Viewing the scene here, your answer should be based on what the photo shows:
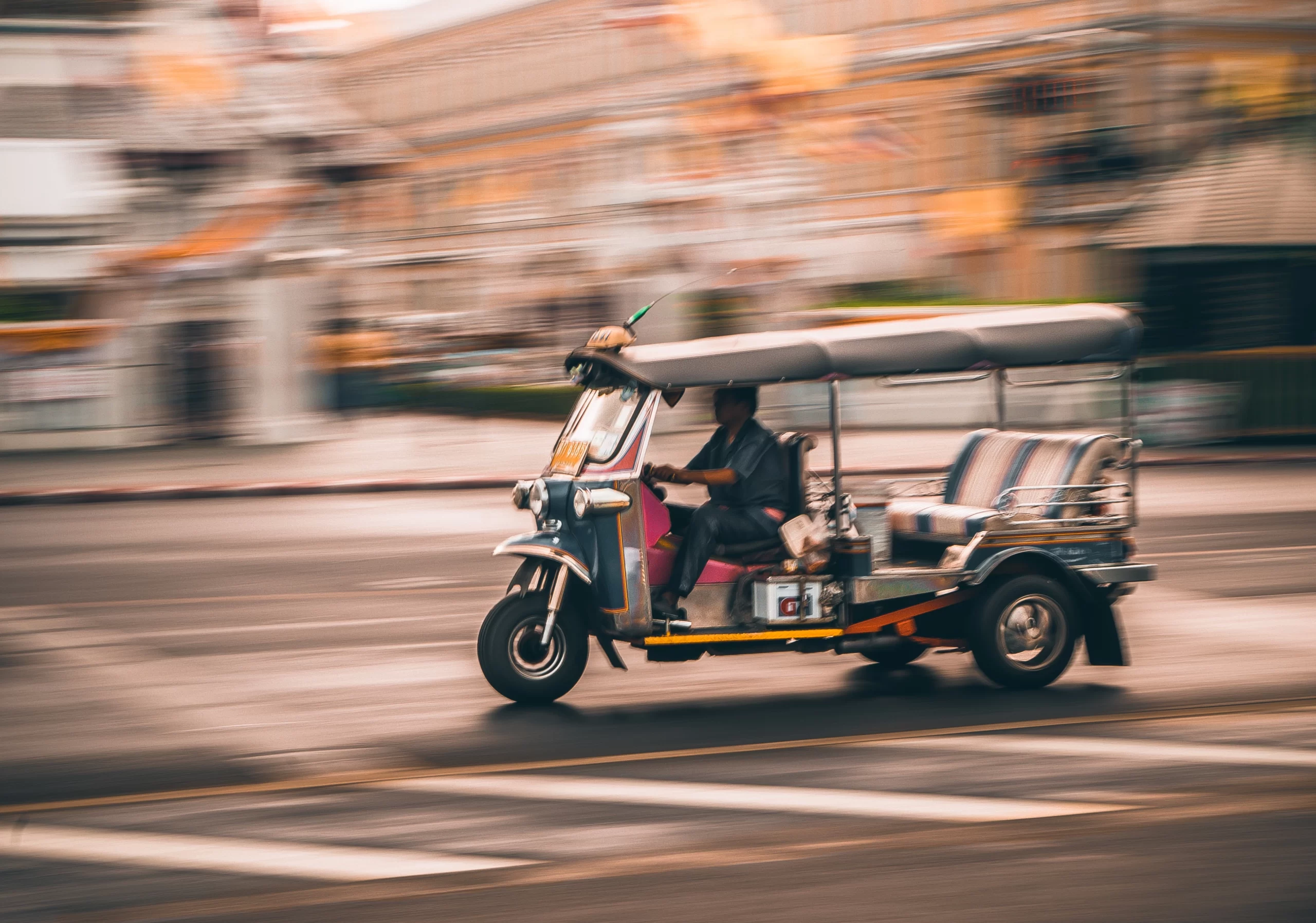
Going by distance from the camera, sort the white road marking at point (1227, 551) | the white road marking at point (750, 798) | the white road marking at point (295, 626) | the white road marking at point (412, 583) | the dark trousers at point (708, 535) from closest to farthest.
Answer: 1. the white road marking at point (750, 798)
2. the dark trousers at point (708, 535)
3. the white road marking at point (295, 626)
4. the white road marking at point (412, 583)
5. the white road marking at point (1227, 551)

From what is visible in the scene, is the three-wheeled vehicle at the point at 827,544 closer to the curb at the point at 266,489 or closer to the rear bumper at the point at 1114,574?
the rear bumper at the point at 1114,574

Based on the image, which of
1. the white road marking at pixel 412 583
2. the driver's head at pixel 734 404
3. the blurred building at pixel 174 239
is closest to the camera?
the driver's head at pixel 734 404

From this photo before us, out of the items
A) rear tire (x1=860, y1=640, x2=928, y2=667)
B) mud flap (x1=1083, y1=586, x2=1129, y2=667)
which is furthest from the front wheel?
mud flap (x1=1083, y1=586, x2=1129, y2=667)

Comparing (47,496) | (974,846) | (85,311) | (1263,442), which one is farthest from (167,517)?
(1263,442)

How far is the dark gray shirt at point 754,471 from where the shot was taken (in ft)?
28.5

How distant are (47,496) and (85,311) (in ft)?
23.9

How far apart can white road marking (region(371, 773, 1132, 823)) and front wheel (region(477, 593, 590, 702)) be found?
1.32 m

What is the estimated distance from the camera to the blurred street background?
5.92 m

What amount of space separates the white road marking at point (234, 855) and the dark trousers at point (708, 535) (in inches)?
111

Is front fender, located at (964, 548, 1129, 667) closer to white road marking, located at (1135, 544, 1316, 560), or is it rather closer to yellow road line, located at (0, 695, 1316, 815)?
yellow road line, located at (0, 695, 1316, 815)

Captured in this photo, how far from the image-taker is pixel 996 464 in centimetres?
937

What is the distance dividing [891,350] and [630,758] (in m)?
2.65

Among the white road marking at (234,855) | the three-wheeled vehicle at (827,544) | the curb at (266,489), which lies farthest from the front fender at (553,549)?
the curb at (266,489)

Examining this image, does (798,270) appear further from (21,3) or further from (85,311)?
(21,3)
